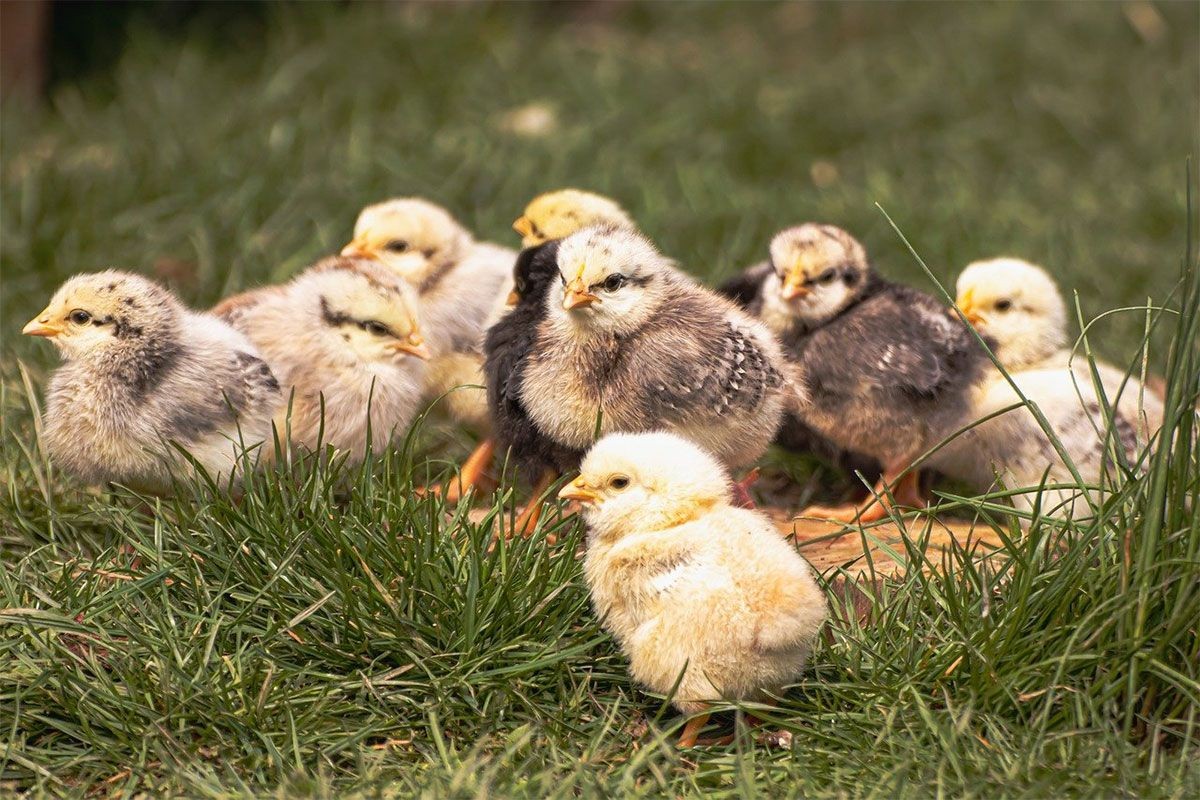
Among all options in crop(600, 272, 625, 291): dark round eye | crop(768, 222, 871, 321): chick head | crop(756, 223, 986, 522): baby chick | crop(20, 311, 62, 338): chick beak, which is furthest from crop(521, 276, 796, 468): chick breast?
crop(20, 311, 62, 338): chick beak

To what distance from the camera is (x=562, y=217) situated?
4.70 m

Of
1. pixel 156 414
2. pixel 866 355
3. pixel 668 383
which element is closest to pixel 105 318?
pixel 156 414

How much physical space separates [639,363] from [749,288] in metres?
1.14

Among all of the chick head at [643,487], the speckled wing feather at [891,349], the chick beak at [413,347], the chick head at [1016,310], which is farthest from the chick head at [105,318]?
the chick head at [1016,310]

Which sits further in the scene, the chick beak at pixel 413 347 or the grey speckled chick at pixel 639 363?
the chick beak at pixel 413 347

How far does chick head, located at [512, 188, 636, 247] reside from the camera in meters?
4.69

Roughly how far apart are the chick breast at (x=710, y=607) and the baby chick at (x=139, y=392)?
3.89ft

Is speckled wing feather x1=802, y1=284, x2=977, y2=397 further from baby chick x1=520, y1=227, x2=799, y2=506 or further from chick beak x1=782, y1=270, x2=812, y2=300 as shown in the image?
baby chick x1=520, y1=227, x2=799, y2=506

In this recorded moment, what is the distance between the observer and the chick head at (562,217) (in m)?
4.69

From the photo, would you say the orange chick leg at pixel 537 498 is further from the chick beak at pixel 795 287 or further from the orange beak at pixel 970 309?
the orange beak at pixel 970 309

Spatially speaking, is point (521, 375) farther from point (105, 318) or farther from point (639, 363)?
point (105, 318)

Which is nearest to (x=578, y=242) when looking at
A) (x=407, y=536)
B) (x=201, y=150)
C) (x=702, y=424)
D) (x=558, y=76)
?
(x=702, y=424)

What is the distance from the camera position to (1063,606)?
132 inches

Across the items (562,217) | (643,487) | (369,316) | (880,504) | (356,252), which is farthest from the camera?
(356,252)
